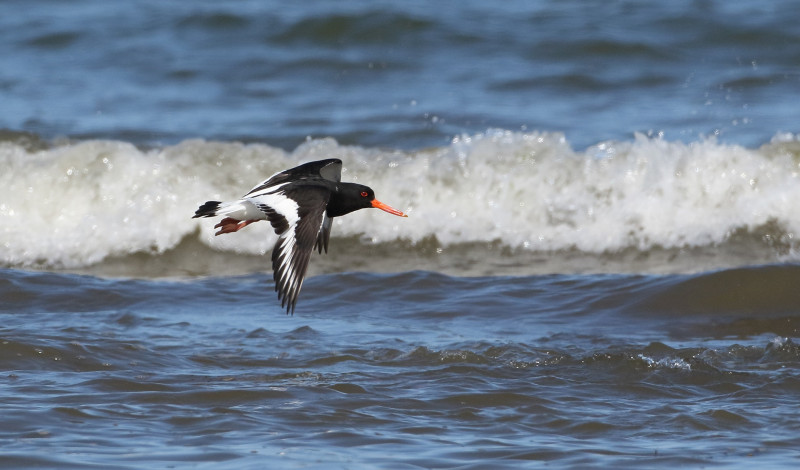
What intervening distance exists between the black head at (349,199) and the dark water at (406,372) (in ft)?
2.26

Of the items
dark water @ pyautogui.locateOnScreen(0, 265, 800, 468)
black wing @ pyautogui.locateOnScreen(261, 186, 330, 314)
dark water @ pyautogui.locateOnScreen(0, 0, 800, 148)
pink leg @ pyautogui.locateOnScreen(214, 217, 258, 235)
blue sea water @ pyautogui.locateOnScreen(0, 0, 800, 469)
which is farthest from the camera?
dark water @ pyautogui.locateOnScreen(0, 0, 800, 148)

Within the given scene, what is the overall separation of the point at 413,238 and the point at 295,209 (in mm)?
3560

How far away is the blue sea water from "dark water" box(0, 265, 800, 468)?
0.02m

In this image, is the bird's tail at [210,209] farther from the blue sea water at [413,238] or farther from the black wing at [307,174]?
the blue sea water at [413,238]

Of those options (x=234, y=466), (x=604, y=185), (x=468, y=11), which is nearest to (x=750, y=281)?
(x=604, y=185)

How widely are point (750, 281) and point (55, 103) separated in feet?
26.7

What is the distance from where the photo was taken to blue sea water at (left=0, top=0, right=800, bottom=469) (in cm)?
494

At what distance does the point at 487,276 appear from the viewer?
8.19 metres

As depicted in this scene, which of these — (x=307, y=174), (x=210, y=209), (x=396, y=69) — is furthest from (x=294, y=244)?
(x=396, y=69)

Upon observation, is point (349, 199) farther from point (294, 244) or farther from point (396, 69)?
point (396, 69)

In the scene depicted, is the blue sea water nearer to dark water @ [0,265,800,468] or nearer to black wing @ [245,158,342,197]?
dark water @ [0,265,800,468]

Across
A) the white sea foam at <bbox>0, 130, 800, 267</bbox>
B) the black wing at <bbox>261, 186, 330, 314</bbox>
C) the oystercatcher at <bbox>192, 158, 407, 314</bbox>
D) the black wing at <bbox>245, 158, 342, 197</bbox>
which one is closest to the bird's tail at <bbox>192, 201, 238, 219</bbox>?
the oystercatcher at <bbox>192, 158, 407, 314</bbox>

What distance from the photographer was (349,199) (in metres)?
6.68

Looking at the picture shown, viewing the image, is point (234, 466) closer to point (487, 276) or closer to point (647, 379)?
point (647, 379)
